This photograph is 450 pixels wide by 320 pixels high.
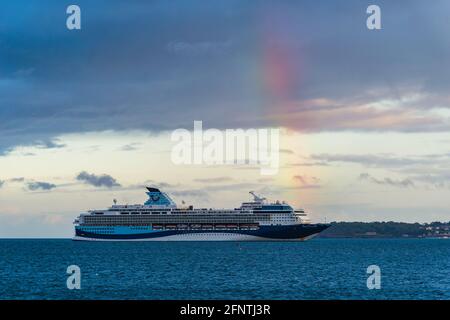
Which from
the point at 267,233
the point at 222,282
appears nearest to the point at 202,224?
the point at 267,233

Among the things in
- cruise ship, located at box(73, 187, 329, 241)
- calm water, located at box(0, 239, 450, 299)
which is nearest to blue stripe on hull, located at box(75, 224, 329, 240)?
cruise ship, located at box(73, 187, 329, 241)

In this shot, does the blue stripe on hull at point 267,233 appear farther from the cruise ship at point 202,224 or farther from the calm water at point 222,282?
the calm water at point 222,282

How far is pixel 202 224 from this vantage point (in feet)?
612

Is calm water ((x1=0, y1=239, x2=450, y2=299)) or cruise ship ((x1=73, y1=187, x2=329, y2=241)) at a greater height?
cruise ship ((x1=73, y1=187, x2=329, y2=241))

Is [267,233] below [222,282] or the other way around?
the other way around

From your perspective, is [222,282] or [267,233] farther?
[267,233]

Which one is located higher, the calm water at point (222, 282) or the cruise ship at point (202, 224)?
the cruise ship at point (202, 224)

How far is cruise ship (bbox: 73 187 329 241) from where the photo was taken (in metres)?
184

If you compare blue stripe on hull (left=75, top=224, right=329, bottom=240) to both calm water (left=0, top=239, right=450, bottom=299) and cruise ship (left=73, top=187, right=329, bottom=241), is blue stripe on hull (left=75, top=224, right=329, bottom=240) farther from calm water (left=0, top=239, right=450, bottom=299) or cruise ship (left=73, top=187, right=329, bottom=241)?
calm water (left=0, top=239, right=450, bottom=299)

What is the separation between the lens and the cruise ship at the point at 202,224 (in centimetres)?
18450

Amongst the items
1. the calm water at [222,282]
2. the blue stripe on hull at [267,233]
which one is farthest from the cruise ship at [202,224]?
the calm water at [222,282]

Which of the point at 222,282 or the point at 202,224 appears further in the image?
the point at 202,224

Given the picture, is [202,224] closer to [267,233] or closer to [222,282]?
[267,233]
